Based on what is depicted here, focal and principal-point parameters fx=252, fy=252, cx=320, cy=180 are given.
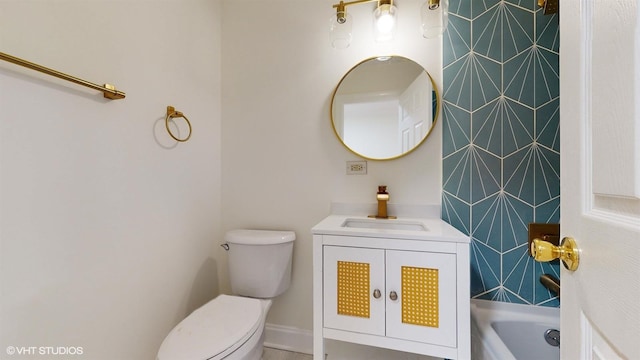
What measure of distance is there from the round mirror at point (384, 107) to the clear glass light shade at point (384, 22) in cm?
12

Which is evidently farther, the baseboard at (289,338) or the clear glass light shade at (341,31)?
the baseboard at (289,338)

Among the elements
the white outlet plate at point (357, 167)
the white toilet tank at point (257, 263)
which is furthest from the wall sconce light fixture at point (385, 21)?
the white toilet tank at point (257, 263)

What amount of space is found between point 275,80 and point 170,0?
2.15 ft

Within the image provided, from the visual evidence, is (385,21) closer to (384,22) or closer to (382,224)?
(384,22)

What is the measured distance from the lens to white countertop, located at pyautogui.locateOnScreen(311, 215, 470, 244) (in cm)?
96

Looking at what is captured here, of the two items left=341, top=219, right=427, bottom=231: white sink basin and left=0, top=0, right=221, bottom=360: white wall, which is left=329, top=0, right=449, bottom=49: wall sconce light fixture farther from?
left=341, top=219, right=427, bottom=231: white sink basin

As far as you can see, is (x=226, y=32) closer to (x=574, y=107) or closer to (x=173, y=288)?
(x=173, y=288)

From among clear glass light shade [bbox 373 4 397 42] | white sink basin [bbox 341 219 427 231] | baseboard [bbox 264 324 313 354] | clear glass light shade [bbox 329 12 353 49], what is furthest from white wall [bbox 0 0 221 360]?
clear glass light shade [bbox 373 4 397 42]

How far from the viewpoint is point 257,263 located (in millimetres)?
1404

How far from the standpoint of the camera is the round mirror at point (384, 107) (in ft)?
4.46

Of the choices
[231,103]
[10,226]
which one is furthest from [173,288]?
[231,103]

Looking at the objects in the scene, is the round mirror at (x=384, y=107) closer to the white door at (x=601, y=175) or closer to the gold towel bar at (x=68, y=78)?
the white door at (x=601, y=175)

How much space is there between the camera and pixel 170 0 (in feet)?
4.36

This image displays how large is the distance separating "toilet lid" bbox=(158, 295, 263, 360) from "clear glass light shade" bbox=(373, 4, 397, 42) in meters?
1.56
